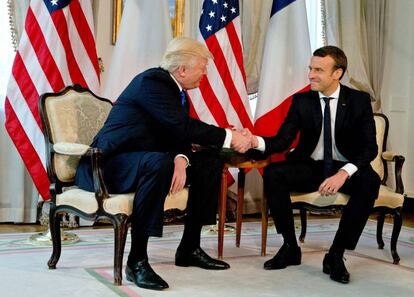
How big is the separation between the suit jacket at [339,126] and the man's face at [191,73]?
643mm

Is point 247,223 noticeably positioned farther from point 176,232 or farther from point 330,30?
point 330,30

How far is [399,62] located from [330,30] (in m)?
0.90

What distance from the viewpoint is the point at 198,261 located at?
3.21 meters

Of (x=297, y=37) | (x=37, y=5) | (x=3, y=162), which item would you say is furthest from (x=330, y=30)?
(x=3, y=162)

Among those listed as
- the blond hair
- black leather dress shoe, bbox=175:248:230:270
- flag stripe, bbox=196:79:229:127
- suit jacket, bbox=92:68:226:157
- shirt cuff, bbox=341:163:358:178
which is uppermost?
the blond hair

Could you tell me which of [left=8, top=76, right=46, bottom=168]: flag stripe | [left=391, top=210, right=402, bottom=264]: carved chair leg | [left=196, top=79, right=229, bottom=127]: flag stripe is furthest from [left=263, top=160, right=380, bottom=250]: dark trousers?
[left=8, top=76, right=46, bottom=168]: flag stripe

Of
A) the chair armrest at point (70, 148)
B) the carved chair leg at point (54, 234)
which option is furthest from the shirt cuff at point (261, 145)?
the carved chair leg at point (54, 234)

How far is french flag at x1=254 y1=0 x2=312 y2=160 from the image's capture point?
16.5 feet

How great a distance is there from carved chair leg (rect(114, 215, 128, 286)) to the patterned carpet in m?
0.05

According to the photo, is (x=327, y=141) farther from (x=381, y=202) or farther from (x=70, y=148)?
(x=70, y=148)

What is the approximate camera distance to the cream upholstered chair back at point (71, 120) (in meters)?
3.20

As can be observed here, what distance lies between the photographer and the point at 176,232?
4363mm

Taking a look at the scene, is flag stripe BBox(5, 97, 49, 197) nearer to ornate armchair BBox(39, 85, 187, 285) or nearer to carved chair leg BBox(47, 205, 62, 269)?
Answer: ornate armchair BBox(39, 85, 187, 285)

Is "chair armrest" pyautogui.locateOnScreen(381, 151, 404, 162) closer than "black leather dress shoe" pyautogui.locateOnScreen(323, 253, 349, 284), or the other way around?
"black leather dress shoe" pyautogui.locateOnScreen(323, 253, 349, 284)
